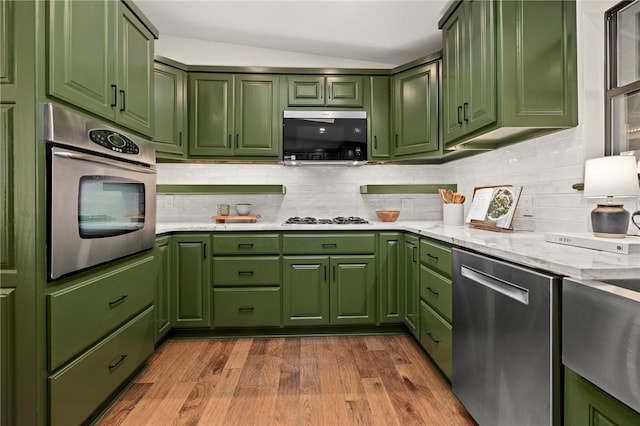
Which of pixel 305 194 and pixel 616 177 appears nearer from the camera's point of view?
pixel 616 177

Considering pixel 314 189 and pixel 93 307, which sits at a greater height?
pixel 314 189

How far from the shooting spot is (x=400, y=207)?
337 cm

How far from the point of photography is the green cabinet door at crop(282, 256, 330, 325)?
2.66 meters

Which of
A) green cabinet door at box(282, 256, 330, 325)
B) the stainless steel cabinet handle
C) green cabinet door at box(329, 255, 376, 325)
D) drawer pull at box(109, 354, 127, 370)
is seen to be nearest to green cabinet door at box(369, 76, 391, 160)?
green cabinet door at box(329, 255, 376, 325)

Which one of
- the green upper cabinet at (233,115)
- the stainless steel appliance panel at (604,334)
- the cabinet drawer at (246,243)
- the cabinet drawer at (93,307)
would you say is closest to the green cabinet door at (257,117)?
the green upper cabinet at (233,115)

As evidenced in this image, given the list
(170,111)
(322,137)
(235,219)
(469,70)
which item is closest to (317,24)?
(322,137)

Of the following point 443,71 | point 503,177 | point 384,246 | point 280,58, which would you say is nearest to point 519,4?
point 443,71

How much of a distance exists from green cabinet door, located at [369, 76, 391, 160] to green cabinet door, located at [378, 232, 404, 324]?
846 mm

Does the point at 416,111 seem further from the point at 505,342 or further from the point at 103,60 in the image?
the point at 103,60

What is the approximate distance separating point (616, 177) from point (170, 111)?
118 inches

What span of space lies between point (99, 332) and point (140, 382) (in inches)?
25.4

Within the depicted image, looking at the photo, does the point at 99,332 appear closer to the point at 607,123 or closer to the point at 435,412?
the point at 435,412

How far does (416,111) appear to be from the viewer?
2898 millimetres

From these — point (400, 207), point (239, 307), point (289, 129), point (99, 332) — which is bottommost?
point (239, 307)
